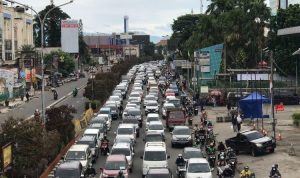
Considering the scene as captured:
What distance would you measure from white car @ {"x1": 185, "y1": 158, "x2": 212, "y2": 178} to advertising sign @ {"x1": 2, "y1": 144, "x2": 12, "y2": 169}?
7.90 meters

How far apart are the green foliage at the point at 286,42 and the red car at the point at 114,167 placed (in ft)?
169

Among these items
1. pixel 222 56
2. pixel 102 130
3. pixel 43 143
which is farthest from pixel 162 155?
pixel 222 56

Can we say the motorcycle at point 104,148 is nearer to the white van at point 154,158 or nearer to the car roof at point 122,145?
the car roof at point 122,145

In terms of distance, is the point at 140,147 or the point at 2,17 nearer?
the point at 140,147

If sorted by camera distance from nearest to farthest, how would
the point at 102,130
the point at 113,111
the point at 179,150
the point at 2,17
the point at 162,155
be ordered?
the point at 162,155
the point at 179,150
the point at 102,130
the point at 113,111
the point at 2,17

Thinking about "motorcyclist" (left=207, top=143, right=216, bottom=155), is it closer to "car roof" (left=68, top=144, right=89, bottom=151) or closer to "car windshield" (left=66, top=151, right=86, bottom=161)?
"car roof" (left=68, top=144, right=89, bottom=151)

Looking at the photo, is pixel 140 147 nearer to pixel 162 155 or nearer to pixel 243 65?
pixel 162 155

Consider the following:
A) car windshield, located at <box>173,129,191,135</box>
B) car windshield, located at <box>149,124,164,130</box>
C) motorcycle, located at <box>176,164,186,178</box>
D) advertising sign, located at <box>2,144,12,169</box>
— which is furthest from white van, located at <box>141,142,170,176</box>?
car windshield, located at <box>149,124,164,130</box>

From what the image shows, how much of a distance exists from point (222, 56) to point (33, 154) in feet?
200

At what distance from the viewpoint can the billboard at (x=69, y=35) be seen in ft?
411

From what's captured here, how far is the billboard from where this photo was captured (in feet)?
411

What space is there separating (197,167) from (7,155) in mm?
8474

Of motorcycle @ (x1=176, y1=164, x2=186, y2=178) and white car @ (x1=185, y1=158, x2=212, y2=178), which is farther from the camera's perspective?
motorcycle @ (x1=176, y1=164, x2=186, y2=178)

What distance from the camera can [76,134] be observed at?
46.2m
